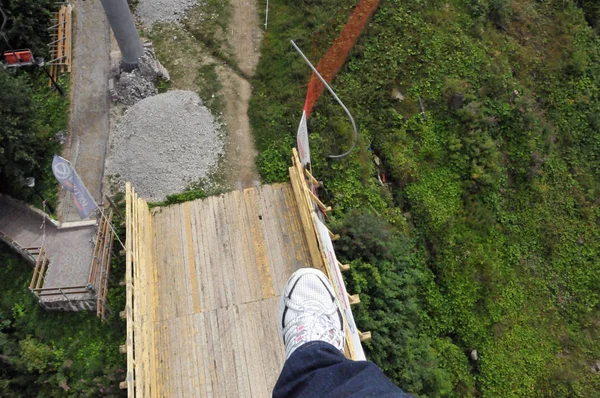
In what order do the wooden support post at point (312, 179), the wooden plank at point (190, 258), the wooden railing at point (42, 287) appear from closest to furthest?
1. the wooden plank at point (190, 258)
2. the wooden railing at point (42, 287)
3. the wooden support post at point (312, 179)

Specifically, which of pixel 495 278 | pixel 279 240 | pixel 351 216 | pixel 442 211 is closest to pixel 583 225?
pixel 495 278

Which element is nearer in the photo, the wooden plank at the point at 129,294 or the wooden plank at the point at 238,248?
the wooden plank at the point at 129,294

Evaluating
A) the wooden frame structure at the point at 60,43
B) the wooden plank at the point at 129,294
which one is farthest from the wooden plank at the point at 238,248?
the wooden frame structure at the point at 60,43

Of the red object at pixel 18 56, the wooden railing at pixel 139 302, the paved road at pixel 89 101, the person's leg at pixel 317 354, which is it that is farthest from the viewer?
the red object at pixel 18 56

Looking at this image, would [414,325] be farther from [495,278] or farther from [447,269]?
[495,278]

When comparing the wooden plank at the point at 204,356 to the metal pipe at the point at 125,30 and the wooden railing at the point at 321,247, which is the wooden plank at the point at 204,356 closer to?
the wooden railing at the point at 321,247

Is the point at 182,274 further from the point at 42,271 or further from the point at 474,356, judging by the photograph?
the point at 474,356
